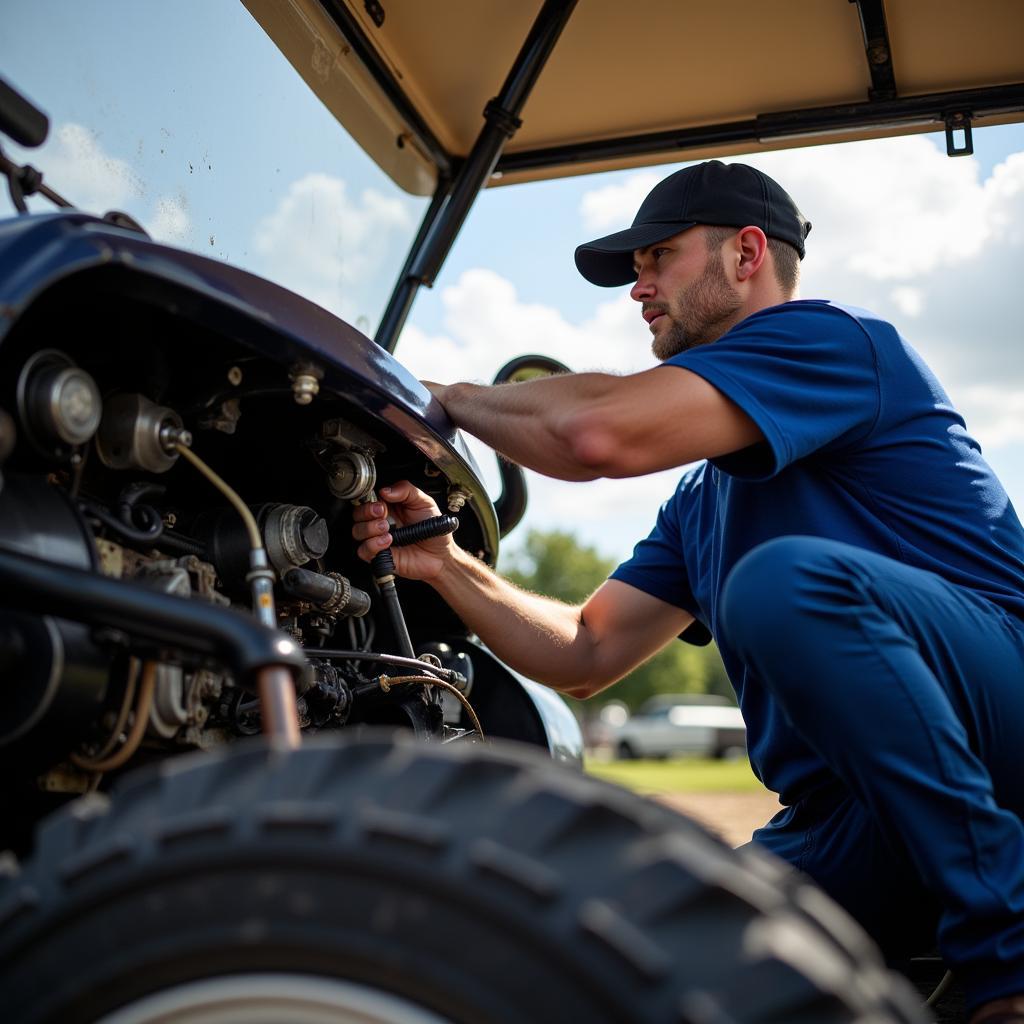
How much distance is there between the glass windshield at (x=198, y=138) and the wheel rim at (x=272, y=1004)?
107cm

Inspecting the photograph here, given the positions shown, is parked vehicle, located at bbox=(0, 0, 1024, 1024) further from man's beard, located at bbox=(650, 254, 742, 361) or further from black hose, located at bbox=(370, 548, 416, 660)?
man's beard, located at bbox=(650, 254, 742, 361)

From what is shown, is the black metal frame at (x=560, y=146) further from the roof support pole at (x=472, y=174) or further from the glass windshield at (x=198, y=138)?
the glass windshield at (x=198, y=138)

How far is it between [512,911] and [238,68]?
1.76 metres

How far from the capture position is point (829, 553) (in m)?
1.63

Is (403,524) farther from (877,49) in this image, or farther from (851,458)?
(877,49)

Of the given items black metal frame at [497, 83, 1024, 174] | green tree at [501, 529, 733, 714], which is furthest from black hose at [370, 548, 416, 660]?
green tree at [501, 529, 733, 714]

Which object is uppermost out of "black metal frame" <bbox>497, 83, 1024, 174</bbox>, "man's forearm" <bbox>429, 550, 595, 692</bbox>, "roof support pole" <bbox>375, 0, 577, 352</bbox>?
"black metal frame" <bbox>497, 83, 1024, 174</bbox>

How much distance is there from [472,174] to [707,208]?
26.4 inches

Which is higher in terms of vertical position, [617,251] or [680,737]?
[680,737]

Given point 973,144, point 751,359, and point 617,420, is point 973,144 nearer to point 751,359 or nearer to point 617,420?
point 751,359

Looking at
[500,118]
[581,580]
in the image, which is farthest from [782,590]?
[581,580]

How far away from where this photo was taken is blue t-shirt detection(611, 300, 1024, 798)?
1954 millimetres

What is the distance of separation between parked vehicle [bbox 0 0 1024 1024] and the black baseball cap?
1.20 ft

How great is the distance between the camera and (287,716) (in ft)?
3.63
